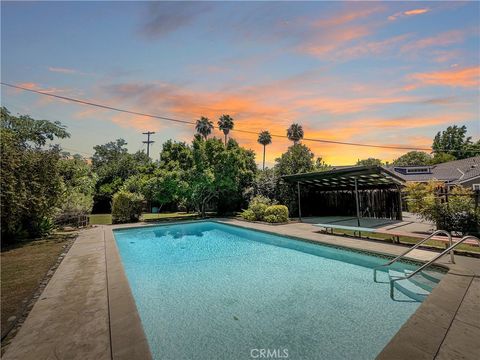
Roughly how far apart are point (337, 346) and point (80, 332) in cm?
408

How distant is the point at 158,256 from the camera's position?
10.8m

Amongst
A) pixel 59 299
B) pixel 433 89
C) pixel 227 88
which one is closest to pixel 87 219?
pixel 227 88

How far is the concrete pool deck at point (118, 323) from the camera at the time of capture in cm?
336

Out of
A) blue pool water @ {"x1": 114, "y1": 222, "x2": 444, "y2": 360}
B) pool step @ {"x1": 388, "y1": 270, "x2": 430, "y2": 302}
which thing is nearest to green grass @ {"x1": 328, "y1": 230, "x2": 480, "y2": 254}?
blue pool water @ {"x1": 114, "y1": 222, "x2": 444, "y2": 360}

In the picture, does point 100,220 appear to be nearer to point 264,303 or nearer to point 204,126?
point 264,303

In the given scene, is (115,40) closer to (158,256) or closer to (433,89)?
(158,256)

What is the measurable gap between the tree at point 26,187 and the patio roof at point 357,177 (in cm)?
1422

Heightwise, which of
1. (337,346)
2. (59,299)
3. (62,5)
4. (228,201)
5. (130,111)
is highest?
(62,5)

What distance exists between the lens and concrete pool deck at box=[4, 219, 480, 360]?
11.0 ft

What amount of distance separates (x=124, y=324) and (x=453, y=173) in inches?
1436

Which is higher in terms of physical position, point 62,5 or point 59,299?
point 62,5

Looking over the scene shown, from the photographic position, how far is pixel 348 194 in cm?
2159

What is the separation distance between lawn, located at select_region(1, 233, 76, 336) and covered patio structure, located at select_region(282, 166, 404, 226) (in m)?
14.0

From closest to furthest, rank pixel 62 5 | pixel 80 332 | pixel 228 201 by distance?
1. pixel 80 332
2. pixel 62 5
3. pixel 228 201
